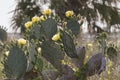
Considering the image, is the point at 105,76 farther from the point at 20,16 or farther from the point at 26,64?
the point at 20,16

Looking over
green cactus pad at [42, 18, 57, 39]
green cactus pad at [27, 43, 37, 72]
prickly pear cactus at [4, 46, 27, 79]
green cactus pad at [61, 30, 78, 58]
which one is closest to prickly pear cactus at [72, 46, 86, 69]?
green cactus pad at [61, 30, 78, 58]

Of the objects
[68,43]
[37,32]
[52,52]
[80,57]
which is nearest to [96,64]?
[80,57]

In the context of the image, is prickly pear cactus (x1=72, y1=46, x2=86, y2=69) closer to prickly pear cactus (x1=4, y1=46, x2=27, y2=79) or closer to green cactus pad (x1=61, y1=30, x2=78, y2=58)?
green cactus pad (x1=61, y1=30, x2=78, y2=58)

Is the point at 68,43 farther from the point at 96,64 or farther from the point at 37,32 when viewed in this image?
the point at 37,32

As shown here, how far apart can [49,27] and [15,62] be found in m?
→ 1.06

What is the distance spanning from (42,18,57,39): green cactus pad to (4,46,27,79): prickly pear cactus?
94 centimetres

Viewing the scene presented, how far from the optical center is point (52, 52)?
156 inches

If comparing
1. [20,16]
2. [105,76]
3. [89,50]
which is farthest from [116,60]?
[20,16]

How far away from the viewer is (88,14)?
14484 millimetres

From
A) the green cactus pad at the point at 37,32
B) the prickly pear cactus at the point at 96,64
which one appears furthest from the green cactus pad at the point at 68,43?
the green cactus pad at the point at 37,32

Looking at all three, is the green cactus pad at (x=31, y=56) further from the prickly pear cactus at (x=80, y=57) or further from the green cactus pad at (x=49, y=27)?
the green cactus pad at (x=49, y=27)

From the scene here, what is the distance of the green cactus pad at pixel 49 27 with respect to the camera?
4.61 meters

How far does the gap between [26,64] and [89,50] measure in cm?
282

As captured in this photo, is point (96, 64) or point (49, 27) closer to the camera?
point (96, 64)
